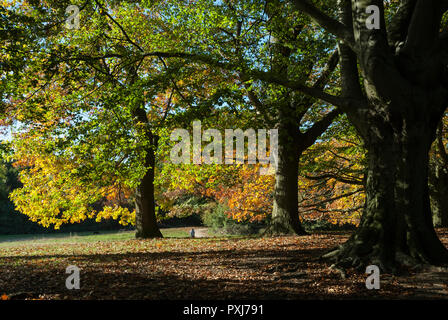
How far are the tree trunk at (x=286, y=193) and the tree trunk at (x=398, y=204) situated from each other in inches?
233

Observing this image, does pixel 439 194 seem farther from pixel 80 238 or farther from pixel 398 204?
pixel 80 238

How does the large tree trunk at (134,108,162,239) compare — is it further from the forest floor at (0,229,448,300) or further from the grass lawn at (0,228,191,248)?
the forest floor at (0,229,448,300)

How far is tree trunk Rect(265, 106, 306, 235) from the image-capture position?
12.9 meters

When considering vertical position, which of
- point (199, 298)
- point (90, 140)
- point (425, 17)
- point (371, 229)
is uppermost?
point (425, 17)

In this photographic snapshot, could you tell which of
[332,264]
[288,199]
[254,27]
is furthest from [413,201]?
[254,27]

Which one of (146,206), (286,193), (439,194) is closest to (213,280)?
(286,193)

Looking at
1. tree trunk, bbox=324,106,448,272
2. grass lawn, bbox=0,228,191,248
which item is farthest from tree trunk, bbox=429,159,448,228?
grass lawn, bbox=0,228,191,248

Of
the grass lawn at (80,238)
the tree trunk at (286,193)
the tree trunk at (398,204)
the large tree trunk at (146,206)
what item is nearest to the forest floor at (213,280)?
the tree trunk at (398,204)

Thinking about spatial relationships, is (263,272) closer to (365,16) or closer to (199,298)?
(199,298)

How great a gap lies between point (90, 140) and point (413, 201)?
30.9ft

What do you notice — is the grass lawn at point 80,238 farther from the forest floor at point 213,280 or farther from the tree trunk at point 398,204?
the tree trunk at point 398,204

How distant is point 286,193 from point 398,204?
6.43 metres

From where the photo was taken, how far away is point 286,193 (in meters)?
13.1

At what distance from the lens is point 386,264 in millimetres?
6445
